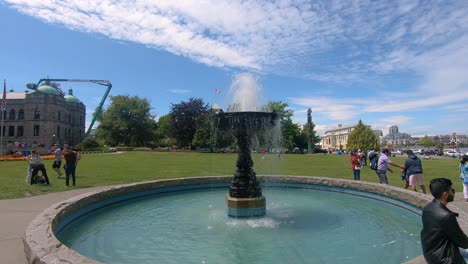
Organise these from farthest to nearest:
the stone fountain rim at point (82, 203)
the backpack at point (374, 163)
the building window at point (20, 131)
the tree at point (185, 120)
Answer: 1. the building window at point (20, 131)
2. the tree at point (185, 120)
3. the backpack at point (374, 163)
4. the stone fountain rim at point (82, 203)

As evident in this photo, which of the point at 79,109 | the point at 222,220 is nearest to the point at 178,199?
the point at 222,220

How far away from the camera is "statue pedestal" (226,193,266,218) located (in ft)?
27.9

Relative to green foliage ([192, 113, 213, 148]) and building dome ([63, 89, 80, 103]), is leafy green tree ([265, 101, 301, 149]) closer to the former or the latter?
green foliage ([192, 113, 213, 148])

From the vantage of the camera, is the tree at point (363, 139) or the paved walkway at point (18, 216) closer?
the paved walkway at point (18, 216)

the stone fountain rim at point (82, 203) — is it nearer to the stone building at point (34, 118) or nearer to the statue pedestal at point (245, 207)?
the statue pedestal at point (245, 207)

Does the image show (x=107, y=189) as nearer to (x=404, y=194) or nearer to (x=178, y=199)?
(x=178, y=199)

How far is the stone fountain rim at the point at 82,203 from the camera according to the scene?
14.3ft

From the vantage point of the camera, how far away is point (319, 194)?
12.1 metres

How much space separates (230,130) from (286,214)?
115 inches

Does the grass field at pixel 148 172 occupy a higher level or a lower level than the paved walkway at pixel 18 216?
higher

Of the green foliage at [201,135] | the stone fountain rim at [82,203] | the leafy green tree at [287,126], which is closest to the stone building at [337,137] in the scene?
the leafy green tree at [287,126]

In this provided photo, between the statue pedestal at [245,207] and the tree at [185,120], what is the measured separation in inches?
2369

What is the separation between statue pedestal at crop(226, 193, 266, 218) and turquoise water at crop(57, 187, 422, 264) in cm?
30

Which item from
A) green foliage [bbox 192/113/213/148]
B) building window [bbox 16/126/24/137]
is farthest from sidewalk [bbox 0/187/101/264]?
building window [bbox 16/126/24/137]
